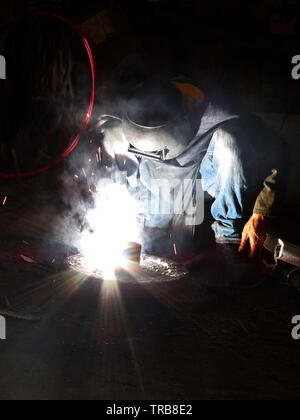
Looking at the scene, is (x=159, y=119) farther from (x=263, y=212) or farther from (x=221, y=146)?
(x=263, y=212)

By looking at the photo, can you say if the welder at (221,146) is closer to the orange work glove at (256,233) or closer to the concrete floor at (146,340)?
the orange work glove at (256,233)

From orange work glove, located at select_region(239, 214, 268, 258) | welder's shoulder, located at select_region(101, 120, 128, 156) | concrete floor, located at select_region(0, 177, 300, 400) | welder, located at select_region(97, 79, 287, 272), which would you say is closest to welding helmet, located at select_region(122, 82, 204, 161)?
welder, located at select_region(97, 79, 287, 272)

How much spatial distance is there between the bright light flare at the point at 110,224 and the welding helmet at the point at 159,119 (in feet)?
3.34

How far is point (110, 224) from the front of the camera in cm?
488

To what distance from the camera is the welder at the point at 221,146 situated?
4090mm

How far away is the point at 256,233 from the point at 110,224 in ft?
5.83

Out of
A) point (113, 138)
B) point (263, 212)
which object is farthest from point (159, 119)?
point (263, 212)

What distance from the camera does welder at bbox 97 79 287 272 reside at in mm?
4090

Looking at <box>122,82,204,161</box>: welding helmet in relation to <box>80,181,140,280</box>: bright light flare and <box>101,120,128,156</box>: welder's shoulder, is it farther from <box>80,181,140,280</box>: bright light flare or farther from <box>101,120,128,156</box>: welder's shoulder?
<box>80,181,140,280</box>: bright light flare

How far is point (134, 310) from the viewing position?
3.00 meters

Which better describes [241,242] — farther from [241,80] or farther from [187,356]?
[241,80]

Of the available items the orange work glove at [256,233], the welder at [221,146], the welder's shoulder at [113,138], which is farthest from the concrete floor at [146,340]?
the welder's shoulder at [113,138]

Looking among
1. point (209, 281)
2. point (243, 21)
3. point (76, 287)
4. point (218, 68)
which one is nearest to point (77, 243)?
point (76, 287)

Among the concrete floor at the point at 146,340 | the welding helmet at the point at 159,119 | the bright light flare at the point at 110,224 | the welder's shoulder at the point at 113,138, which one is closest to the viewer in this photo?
the concrete floor at the point at 146,340
